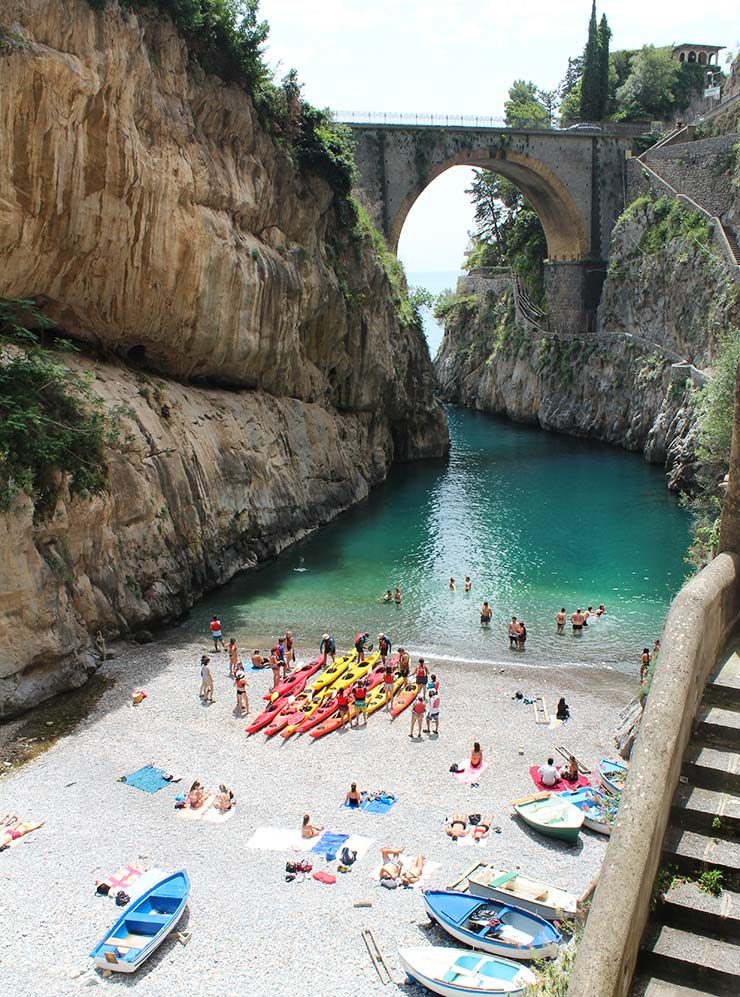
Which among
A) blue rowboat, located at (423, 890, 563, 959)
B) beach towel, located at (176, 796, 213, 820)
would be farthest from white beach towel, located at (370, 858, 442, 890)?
beach towel, located at (176, 796, 213, 820)

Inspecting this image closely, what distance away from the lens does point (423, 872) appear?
13500mm

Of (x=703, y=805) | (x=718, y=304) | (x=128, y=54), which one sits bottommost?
(x=703, y=805)

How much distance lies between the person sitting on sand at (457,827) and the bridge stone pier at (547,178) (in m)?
38.8

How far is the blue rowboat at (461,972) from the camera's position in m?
10.6

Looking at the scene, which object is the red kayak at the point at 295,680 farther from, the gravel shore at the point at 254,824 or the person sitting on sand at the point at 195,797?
the person sitting on sand at the point at 195,797

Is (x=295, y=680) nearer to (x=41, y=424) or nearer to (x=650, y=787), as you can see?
(x=41, y=424)

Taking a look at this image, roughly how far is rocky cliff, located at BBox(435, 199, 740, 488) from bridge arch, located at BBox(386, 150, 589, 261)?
11.4 ft

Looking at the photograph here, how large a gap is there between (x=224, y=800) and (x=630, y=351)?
42680mm

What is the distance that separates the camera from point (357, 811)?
50.3 feet

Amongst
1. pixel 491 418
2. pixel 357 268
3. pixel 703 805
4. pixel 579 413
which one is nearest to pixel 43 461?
pixel 703 805

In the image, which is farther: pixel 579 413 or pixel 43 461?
pixel 579 413

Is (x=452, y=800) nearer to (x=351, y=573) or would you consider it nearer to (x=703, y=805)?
(x=703, y=805)

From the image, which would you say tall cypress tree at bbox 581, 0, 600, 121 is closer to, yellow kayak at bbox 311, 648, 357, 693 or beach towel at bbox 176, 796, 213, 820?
yellow kayak at bbox 311, 648, 357, 693

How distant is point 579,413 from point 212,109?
3336 cm
